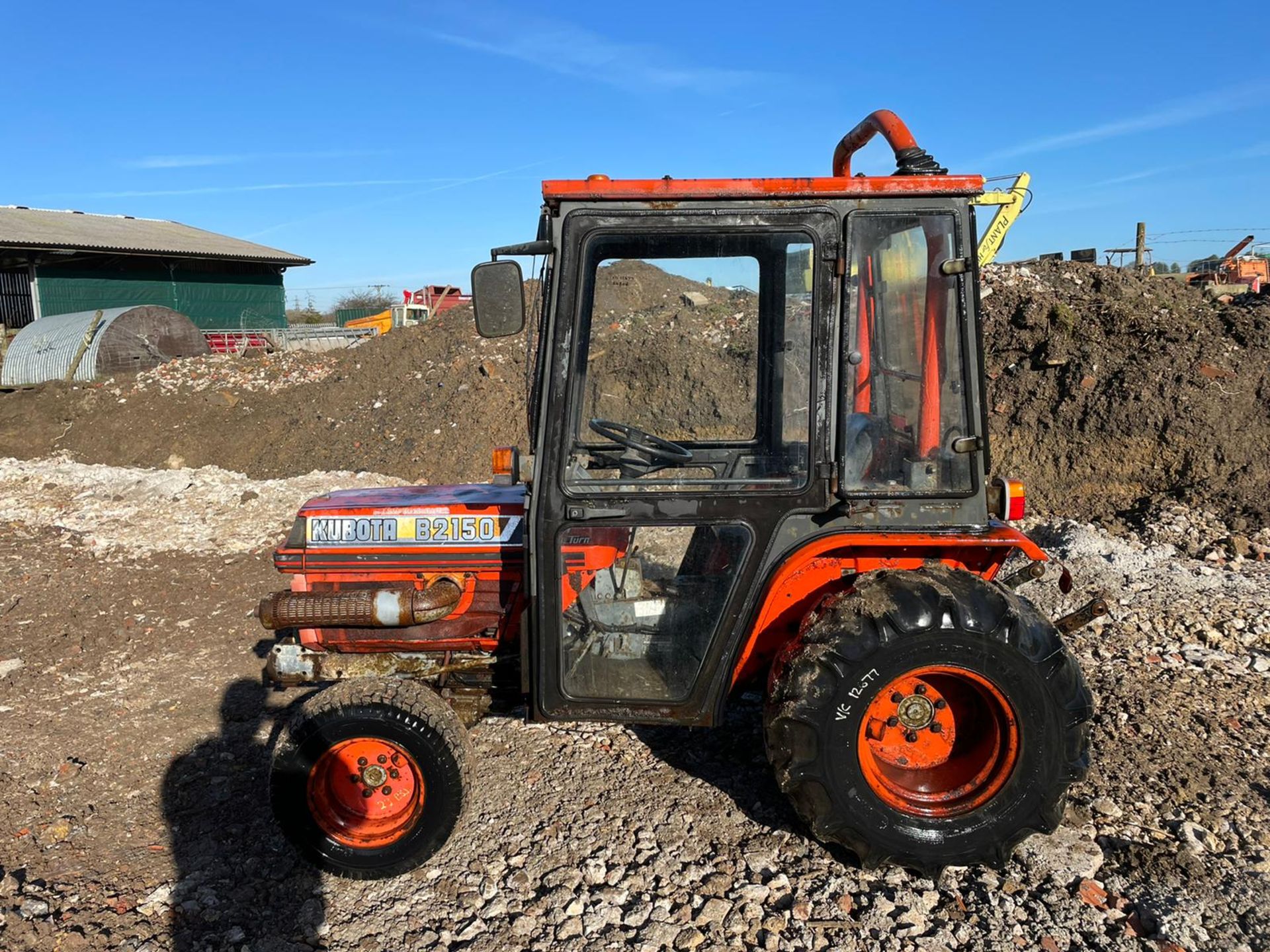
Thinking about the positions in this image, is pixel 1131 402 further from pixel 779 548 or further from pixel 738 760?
pixel 779 548

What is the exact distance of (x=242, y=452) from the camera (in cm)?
1122

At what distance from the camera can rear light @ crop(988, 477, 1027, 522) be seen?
3104 mm

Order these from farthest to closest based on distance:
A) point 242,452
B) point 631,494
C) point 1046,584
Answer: point 242,452 < point 1046,584 < point 631,494

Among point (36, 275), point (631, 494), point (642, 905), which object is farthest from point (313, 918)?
point (36, 275)

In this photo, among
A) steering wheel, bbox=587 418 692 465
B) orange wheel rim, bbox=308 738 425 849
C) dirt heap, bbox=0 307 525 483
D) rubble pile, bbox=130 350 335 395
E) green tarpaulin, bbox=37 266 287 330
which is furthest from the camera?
A: green tarpaulin, bbox=37 266 287 330

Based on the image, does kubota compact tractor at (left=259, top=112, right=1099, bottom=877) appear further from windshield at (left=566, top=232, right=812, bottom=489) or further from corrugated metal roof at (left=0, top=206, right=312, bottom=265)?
corrugated metal roof at (left=0, top=206, right=312, bottom=265)

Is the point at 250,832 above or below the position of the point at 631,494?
below

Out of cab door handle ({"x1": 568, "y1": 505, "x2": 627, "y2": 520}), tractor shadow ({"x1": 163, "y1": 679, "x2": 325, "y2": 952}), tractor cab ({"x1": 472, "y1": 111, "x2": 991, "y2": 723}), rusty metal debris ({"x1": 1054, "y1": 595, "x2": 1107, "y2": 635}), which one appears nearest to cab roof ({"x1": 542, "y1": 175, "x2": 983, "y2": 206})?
tractor cab ({"x1": 472, "y1": 111, "x2": 991, "y2": 723})

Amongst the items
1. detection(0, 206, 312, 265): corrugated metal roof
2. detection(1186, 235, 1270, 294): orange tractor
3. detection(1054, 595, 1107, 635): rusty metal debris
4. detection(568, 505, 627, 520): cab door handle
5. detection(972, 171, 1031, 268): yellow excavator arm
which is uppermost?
detection(0, 206, 312, 265): corrugated metal roof

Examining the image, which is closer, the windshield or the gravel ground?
the gravel ground

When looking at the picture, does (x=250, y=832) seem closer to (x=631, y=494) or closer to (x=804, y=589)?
(x=631, y=494)

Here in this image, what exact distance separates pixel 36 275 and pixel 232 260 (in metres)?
5.20

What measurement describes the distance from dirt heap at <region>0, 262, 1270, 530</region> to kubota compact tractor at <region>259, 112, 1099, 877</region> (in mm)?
96

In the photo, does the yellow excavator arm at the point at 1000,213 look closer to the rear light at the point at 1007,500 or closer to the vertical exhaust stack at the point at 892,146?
the vertical exhaust stack at the point at 892,146
